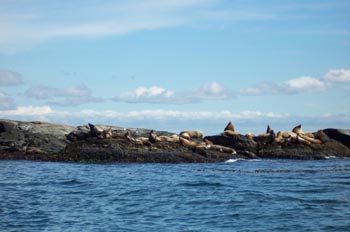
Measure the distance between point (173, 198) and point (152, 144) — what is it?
16748 millimetres

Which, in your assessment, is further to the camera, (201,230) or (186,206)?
(186,206)

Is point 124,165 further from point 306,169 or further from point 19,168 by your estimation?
point 306,169

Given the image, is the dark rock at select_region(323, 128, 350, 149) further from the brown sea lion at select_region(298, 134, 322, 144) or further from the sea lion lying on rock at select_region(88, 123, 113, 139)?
the sea lion lying on rock at select_region(88, 123, 113, 139)

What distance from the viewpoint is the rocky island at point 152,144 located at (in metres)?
37.4

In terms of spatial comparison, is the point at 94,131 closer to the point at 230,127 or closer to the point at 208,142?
the point at 208,142

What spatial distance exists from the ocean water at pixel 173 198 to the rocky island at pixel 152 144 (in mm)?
2534

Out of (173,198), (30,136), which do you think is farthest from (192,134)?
(173,198)

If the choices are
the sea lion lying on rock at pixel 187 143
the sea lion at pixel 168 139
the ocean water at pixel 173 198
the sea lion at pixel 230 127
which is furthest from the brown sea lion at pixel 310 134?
the sea lion at pixel 168 139

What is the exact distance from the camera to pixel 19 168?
110 ft

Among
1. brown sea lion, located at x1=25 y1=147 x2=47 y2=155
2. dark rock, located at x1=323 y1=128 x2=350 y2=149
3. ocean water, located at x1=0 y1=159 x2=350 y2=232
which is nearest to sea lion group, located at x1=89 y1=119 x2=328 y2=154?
dark rock, located at x1=323 y1=128 x2=350 y2=149

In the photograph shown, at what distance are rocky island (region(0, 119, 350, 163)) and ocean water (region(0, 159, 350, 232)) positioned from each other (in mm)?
2534

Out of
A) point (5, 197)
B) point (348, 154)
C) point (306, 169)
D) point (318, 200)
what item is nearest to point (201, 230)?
point (318, 200)

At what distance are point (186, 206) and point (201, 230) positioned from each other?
3.92 metres

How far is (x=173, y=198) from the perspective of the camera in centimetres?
2255
